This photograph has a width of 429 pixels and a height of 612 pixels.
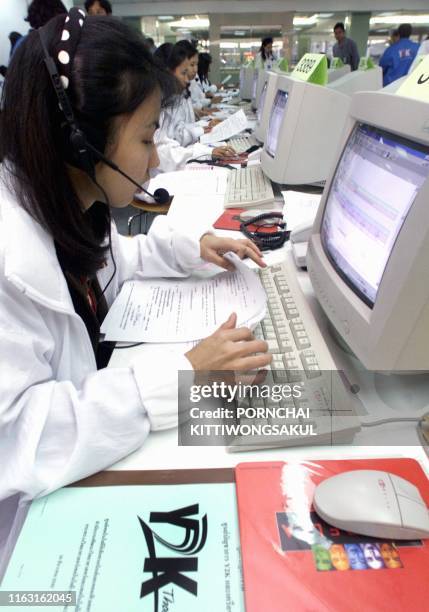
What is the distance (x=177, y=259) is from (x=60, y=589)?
66 centimetres

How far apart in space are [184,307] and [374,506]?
48 cm

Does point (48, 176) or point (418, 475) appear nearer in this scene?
point (418, 475)

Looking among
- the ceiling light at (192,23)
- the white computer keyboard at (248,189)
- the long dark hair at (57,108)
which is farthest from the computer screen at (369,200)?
the ceiling light at (192,23)

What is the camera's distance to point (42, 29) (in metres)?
0.58

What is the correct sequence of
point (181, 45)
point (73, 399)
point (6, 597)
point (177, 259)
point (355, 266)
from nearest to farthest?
point (6, 597) < point (73, 399) < point (355, 266) < point (177, 259) < point (181, 45)

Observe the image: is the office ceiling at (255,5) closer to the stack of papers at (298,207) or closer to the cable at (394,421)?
the stack of papers at (298,207)

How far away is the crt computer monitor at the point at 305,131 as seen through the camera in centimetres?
130

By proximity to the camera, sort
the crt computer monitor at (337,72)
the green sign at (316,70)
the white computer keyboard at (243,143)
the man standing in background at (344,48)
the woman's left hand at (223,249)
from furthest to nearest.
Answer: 1. the man standing in background at (344,48)
2. the white computer keyboard at (243,143)
3. the crt computer monitor at (337,72)
4. the green sign at (316,70)
5. the woman's left hand at (223,249)

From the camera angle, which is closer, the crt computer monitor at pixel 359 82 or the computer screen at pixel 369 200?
the computer screen at pixel 369 200

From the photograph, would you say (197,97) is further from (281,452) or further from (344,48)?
(281,452)

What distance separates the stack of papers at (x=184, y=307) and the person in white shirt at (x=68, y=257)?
9 cm

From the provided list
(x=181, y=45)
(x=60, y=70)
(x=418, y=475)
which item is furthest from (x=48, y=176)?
(x=181, y=45)

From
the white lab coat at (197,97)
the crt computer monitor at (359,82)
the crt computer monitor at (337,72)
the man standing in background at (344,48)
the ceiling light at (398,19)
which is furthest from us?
the ceiling light at (398,19)

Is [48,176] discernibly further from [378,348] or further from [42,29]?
[378,348]
